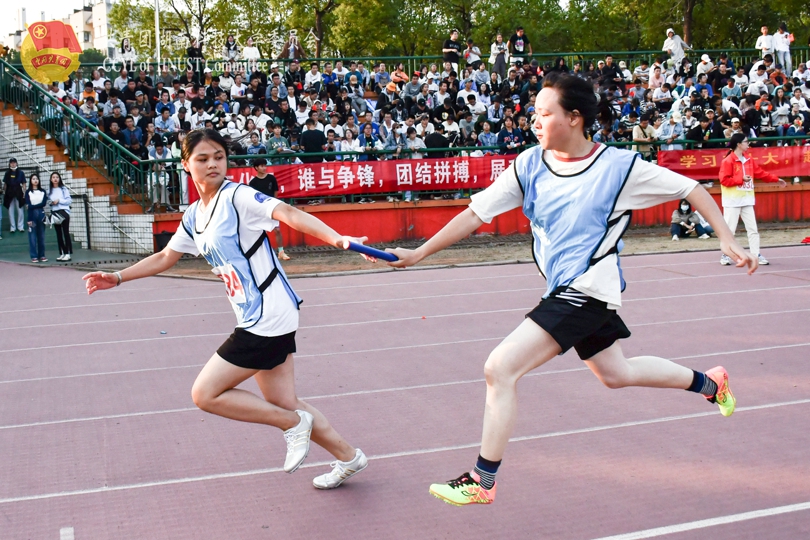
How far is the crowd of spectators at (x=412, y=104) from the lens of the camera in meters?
19.2

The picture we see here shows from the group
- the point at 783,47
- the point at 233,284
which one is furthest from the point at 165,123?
the point at 783,47

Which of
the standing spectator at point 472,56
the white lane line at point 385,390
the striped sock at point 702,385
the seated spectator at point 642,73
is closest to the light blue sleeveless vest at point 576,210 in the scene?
the striped sock at point 702,385

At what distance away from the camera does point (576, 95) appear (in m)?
4.15

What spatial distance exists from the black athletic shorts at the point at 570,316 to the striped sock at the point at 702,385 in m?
0.90

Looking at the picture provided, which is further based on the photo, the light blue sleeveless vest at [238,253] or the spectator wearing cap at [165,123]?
the spectator wearing cap at [165,123]

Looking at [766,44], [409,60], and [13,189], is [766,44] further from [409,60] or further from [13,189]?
[13,189]

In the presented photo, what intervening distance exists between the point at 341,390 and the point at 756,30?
153 feet

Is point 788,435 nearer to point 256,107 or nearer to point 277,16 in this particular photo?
point 256,107

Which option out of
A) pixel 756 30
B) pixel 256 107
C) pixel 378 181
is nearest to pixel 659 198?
pixel 378 181

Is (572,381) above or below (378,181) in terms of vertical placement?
below

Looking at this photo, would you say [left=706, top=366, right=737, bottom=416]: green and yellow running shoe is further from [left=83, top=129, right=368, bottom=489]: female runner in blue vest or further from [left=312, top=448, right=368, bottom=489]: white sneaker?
[left=83, top=129, right=368, bottom=489]: female runner in blue vest

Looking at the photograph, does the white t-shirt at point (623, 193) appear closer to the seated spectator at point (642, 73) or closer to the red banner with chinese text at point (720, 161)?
the red banner with chinese text at point (720, 161)

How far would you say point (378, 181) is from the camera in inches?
735

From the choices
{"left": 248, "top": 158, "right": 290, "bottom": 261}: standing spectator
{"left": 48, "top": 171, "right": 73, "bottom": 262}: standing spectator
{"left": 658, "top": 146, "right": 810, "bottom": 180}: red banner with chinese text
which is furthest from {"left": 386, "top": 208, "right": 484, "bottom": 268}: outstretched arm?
{"left": 658, "top": 146, "right": 810, "bottom": 180}: red banner with chinese text
